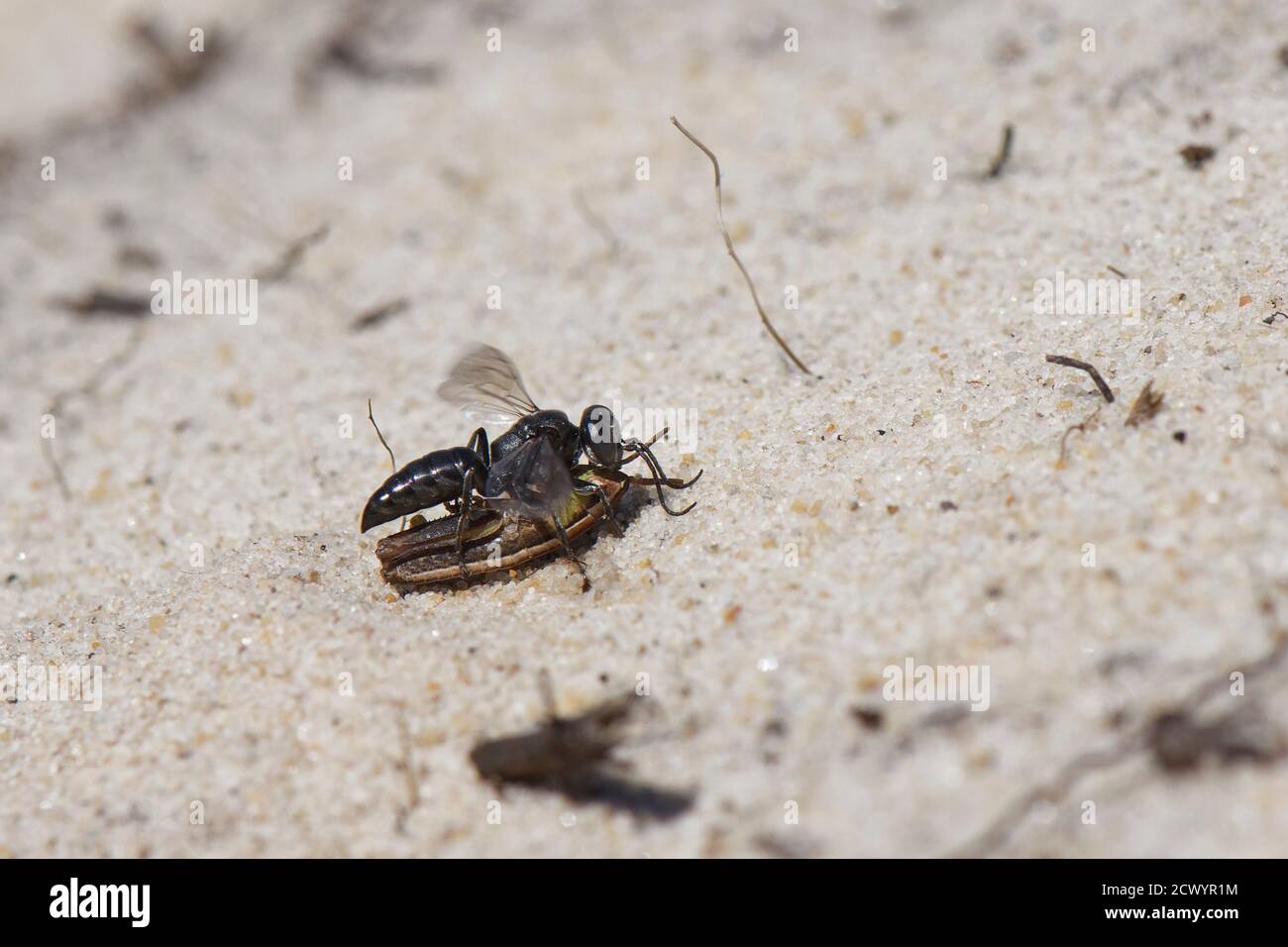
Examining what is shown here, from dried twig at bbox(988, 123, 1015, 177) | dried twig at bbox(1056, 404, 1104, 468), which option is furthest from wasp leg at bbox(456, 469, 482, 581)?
dried twig at bbox(988, 123, 1015, 177)

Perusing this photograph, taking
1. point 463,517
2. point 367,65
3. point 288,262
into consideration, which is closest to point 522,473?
point 463,517

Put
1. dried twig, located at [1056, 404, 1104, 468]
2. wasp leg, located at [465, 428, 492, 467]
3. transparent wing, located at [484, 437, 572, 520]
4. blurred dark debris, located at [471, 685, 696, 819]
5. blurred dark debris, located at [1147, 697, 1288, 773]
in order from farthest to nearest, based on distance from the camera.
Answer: wasp leg, located at [465, 428, 492, 467] → transparent wing, located at [484, 437, 572, 520] → dried twig, located at [1056, 404, 1104, 468] → blurred dark debris, located at [471, 685, 696, 819] → blurred dark debris, located at [1147, 697, 1288, 773]

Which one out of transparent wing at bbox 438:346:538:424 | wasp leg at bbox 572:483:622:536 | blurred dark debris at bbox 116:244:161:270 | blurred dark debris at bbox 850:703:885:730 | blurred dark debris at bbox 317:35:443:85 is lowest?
blurred dark debris at bbox 850:703:885:730

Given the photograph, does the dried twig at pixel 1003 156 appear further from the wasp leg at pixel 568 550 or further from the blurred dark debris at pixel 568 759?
the blurred dark debris at pixel 568 759

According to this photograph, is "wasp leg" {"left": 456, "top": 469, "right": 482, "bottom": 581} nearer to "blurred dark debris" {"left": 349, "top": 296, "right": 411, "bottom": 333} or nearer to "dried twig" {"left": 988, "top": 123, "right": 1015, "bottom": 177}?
"blurred dark debris" {"left": 349, "top": 296, "right": 411, "bottom": 333}

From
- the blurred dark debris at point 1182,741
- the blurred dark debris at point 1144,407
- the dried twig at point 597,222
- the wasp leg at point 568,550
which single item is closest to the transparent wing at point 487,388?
the wasp leg at point 568,550
